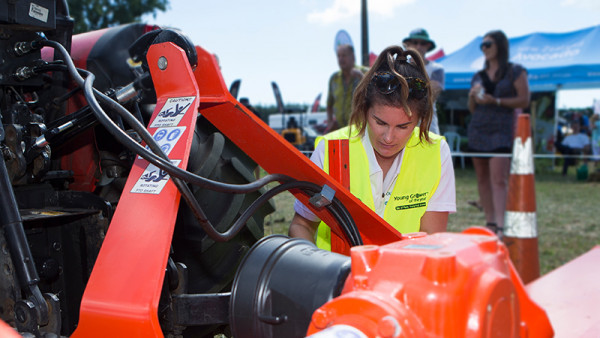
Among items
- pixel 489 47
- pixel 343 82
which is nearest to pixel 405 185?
pixel 489 47

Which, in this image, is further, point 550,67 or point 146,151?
point 550,67

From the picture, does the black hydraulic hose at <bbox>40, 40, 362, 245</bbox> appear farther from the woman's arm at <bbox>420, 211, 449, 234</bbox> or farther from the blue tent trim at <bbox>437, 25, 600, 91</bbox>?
the blue tent trim at <bbox>437, 25, 600, 91</bbox>

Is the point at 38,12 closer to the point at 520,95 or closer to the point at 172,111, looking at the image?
the point at 172,111

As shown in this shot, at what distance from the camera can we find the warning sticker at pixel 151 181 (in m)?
1.29

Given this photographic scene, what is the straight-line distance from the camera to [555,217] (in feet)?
22.6

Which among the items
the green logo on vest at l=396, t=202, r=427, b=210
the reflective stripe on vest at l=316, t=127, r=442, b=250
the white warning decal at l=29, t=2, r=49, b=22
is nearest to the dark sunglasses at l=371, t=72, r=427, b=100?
the reflective stripe on vest at l=316, t=127, r=442, b=250

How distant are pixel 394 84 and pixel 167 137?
95cm

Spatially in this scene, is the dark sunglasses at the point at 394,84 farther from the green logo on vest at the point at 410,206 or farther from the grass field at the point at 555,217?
the grass field at the point at 555,217

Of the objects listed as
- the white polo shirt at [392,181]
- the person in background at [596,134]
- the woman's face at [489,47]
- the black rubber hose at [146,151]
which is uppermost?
the woman's face at [489,47]

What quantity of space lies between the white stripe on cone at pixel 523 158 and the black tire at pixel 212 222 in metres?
2.03

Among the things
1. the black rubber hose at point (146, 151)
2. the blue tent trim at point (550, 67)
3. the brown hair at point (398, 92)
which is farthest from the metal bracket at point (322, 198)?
the blue tent trim at point (550, 67)

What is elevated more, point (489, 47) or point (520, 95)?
point (489, 47)

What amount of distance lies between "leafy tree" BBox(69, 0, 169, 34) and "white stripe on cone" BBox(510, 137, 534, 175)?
20.6 meters

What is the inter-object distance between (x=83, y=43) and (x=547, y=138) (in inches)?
645
